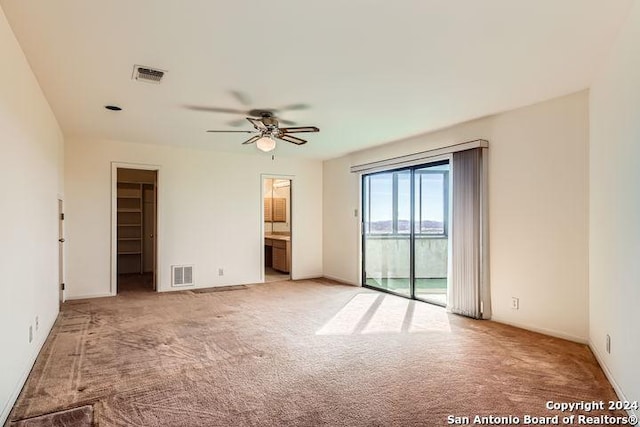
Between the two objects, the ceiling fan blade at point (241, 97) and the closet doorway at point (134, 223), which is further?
the closet doorway at point (134, 223)

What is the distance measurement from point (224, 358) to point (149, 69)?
2566 millimetres

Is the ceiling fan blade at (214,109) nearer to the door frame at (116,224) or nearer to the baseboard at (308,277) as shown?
the door frame at (116,224)

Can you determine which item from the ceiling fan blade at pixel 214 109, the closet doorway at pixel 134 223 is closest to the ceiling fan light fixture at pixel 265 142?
the ceiling fan blade at pixel 214 109

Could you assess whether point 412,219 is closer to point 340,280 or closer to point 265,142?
point 340,280

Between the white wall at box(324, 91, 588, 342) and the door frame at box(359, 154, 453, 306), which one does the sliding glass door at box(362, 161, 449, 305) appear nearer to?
the door frame at box(359, 154, 453, 306)

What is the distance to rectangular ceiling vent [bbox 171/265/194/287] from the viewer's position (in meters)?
6.31

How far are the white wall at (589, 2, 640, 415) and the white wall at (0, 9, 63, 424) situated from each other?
3859mm

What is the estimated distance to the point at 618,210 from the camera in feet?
8.57

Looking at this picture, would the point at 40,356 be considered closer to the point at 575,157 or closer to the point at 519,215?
the point at 519,215

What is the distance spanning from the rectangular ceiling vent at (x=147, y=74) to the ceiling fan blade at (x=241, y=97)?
2.19ft

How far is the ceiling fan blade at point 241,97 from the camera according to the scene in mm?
3635

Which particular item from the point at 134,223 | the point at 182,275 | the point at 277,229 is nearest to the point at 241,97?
the point at 182,275

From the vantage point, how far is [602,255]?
10.1ft

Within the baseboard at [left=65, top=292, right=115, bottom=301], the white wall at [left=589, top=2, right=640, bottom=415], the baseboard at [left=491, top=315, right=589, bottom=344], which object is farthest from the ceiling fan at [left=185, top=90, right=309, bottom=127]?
the baseboard at [left=65, top=292, right=115, bottom=301]
